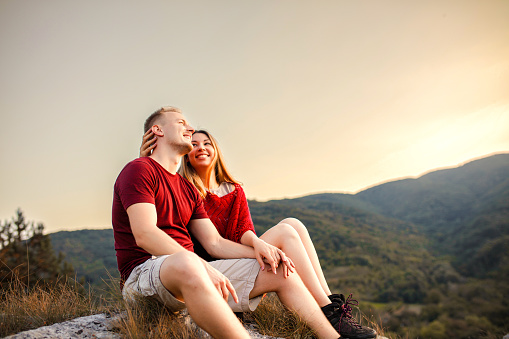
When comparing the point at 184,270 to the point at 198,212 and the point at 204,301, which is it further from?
the point at 198,212

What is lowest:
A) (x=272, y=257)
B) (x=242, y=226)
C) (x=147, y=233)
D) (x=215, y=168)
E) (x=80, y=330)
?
(x=80, y=330)

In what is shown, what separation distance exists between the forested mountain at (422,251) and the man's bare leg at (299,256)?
21520 millimetres

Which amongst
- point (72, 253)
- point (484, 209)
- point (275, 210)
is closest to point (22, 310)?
point (72, 253)

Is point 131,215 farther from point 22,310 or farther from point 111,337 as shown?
point 22,310

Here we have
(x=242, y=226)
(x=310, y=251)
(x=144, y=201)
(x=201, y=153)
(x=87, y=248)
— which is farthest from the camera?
(x=87, y=248)

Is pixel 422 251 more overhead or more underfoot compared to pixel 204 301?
more underfoot

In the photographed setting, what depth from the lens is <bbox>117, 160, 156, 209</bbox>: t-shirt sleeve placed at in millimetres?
2328

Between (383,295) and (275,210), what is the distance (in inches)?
909

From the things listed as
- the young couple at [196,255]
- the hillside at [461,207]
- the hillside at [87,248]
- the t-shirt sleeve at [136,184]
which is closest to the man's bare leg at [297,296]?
the young couple at [196,255]

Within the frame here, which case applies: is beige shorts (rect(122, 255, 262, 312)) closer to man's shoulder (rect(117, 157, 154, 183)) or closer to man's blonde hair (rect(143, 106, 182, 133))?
man's shoulder (rect(117, 157, 154, 183))

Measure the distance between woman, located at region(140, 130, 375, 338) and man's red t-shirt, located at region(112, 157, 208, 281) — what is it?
42 centimetres

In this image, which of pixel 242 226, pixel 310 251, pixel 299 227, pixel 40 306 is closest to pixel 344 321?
pixel 310 251

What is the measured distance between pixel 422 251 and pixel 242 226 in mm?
56902

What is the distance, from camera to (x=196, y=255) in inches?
78.7
